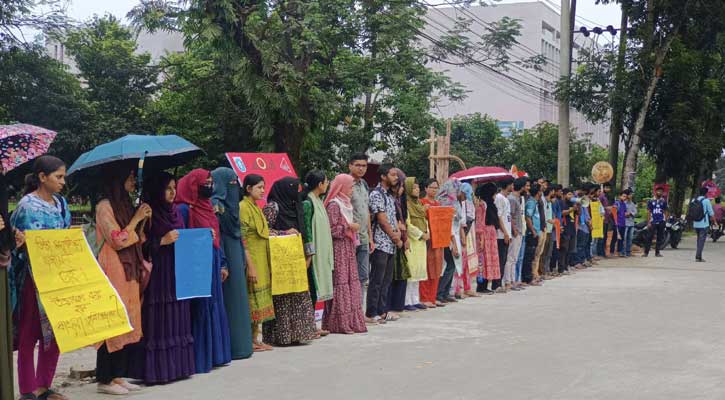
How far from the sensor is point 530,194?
1474 cm

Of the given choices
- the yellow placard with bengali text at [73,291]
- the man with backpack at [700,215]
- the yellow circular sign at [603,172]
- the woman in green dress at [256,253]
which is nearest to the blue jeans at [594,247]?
the man with backpack at [700,215]

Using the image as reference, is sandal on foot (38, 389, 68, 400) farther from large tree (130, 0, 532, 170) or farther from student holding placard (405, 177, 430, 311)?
large tree (130, 0, 532, 170)

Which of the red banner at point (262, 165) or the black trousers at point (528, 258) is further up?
the red banner at point (262, 165)

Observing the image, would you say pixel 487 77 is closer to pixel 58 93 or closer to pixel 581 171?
pixel 581 171

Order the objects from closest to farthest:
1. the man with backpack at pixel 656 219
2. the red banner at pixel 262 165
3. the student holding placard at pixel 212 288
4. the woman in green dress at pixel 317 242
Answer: the student holding placard at pixel 212 288 → the woman in green dress at pixel 317 242 → the red banner at pixel 262 165 → the man with backpack at pixel 656 219

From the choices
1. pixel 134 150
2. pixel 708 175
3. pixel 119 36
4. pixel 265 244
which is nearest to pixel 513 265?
pixel 265 244

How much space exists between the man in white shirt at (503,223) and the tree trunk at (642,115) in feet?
43.1

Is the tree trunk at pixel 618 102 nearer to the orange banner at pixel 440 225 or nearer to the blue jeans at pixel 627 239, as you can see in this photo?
the blue jeans at pixel 627 239

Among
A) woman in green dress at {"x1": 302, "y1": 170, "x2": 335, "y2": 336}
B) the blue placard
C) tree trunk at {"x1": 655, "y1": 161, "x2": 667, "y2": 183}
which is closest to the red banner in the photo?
woman in green dress at {"x1": 302, "y1": 170, "x2": 335, "y2": 336}

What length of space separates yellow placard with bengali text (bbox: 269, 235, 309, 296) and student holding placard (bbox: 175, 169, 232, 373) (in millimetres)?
813

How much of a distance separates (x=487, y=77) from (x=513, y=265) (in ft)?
170

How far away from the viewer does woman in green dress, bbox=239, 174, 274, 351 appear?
799 cm

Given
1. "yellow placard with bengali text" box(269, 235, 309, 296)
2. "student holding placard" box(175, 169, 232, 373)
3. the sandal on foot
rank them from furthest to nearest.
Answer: "yellow placard with bengali text" box(269, 235, 309, 296), "student holding placard" box(175, 169, 232, 373), the sandal on foot

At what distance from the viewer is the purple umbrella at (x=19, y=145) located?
557 centimetres
